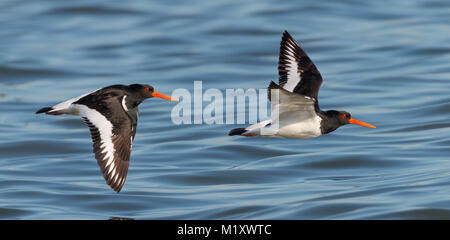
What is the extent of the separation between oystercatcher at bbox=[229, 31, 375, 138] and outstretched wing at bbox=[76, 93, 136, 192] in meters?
1.39

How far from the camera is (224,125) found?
63.0 feet

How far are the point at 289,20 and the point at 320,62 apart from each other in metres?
6.67

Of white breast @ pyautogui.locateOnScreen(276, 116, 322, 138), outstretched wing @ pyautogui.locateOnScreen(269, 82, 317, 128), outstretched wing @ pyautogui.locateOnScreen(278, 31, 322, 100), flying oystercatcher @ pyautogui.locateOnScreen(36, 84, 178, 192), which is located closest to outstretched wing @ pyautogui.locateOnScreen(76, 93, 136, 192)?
flying oystercatcher @ pyautogui.locateOnScreen(36, 84, 178, 192)

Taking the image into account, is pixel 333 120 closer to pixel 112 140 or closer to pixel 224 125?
pixel 112 140

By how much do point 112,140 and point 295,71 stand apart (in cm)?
332

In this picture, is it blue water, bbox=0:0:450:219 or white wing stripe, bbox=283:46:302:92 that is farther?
blue water, bbox=0:0:450:219

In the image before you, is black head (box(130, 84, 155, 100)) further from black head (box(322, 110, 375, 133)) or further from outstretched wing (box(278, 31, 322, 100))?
black head (box(322, 110, 375, 133))

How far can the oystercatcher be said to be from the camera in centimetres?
1148

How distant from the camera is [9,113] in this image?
21.7 metres

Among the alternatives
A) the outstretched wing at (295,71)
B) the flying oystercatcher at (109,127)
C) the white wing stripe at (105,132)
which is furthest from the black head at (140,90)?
the outstretched wing at (295,71)

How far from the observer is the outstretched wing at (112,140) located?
36.2 feet

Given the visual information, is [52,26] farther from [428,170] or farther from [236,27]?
[428,170]

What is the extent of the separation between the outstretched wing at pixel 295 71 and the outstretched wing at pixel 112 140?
2649 millimetres

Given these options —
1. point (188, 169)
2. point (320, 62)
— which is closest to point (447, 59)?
point (320, 62)
